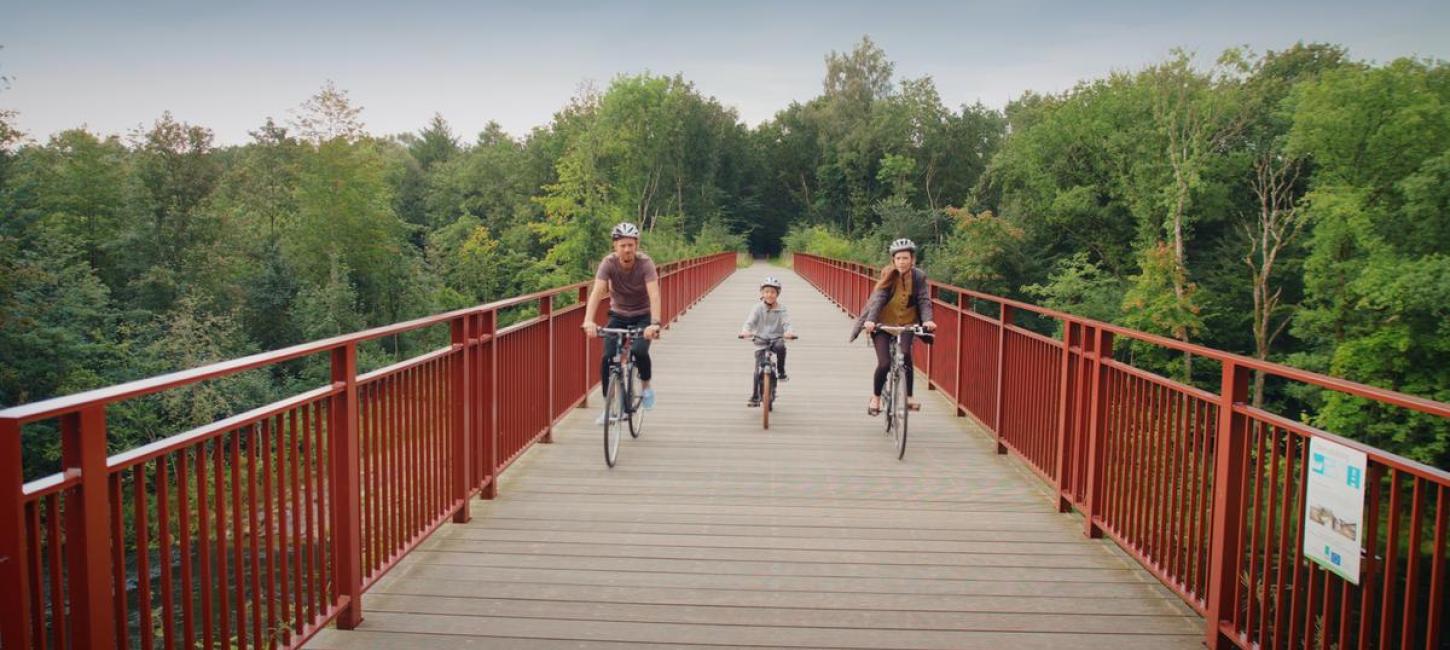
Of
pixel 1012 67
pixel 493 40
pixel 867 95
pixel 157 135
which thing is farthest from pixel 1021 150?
pixel 157 135

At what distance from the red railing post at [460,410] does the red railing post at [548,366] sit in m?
2.14

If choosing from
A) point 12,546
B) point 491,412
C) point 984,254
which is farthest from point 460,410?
point 984,254

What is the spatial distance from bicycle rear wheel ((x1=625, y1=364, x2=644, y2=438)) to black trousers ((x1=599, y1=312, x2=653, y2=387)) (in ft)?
0.35

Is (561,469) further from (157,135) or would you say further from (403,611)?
(157,135)

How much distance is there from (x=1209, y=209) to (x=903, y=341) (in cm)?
3601

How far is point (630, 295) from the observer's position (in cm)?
763

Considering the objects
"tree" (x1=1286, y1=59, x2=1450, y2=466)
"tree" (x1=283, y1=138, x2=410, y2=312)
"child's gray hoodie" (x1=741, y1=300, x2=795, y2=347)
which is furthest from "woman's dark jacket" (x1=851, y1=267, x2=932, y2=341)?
"tree" (x1=283, y1=138, x2=410, y2=312)

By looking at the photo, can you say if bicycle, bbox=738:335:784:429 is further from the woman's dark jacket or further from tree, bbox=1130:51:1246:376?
tree, bbox=1130:51:1246:376

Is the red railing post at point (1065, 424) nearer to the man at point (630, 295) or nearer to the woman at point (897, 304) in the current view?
the woman at point (897, 304)

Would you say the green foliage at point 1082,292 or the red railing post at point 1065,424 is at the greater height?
the red railing post at point 1065,424

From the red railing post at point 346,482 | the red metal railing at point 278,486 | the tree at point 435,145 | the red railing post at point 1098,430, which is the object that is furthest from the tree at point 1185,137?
the tree at point 435,145

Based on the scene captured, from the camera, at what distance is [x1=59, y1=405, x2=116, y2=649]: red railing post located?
7.43 feet

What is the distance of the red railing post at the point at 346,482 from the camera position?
12.3 feet

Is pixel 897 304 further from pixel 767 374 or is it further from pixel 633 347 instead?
pixel 633 347
